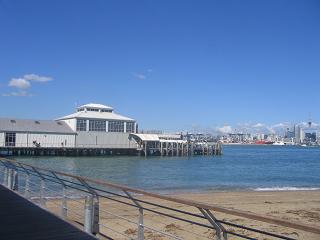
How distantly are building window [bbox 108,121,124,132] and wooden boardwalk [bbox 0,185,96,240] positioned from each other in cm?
7725

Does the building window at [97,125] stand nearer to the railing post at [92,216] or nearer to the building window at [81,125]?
the building window at [81,125]

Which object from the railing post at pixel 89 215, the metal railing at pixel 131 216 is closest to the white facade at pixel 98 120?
the metal railing at pixel 131 216

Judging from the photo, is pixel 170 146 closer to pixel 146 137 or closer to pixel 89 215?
pixel 146 137

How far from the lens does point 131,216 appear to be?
54.5 feet

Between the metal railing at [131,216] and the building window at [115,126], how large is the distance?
213 ft

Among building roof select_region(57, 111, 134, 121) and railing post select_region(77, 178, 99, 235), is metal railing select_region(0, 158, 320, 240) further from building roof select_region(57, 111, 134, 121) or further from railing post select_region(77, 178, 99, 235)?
building roof select_region(57, 111, 134, 121)

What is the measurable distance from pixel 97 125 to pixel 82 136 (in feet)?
11.1

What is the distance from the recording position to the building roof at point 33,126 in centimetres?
7844

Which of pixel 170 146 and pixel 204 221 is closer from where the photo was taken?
pixel 204 221

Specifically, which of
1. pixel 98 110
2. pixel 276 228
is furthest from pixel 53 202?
pixel 98 110

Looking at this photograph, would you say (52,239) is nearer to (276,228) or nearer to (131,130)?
(276,228)

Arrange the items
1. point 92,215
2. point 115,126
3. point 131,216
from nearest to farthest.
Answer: point 92,215
point 131,216
point 115,126

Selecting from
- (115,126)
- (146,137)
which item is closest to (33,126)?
(115,126)

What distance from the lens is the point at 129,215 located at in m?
16.8
